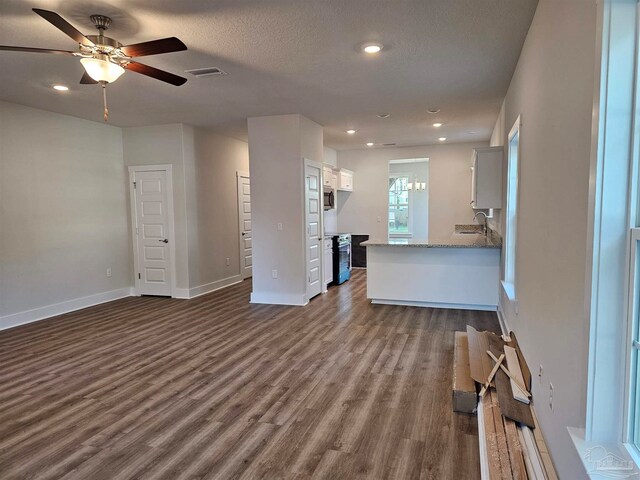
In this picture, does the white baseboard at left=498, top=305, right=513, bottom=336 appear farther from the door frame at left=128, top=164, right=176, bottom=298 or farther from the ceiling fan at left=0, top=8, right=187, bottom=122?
the door frame at left=128, top=164, right=176, bottom=298

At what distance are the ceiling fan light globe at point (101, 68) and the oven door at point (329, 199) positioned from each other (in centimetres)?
499

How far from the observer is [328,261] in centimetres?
698

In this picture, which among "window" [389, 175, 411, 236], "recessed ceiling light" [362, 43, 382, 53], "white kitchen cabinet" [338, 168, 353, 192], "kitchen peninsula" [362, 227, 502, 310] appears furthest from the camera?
"window" [389, 175, 411, 236]

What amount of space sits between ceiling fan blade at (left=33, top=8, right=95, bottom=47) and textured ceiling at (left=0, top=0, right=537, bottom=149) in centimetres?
25

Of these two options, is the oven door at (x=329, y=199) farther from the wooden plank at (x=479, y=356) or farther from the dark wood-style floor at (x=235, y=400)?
the wooden plank at (x=479, y=356)

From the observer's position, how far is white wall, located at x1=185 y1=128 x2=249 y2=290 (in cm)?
653

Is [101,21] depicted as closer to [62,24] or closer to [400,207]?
[62,24]

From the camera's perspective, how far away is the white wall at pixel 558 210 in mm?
1508

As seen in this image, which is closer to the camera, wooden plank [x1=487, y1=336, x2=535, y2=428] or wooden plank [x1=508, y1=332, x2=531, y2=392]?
wooden plank [x1=487, y1=336, x2=535, y2=428]

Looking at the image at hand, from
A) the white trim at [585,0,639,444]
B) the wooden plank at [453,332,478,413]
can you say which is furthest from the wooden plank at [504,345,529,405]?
the white trim at [585,0,639,444]

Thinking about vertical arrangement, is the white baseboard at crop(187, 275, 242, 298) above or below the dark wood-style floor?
above

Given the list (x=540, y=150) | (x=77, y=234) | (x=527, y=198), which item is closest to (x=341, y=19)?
(x=540, y=150)

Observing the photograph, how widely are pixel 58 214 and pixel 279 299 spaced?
3.29m

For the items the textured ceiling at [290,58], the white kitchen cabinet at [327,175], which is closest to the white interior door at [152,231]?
Answer: the textured ceiling at [290,58]
